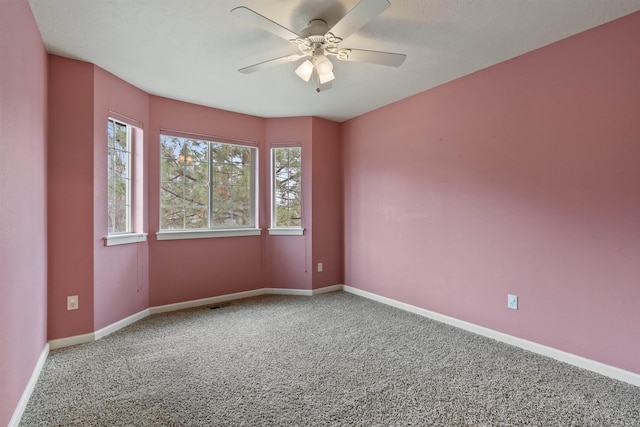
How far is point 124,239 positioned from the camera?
298cm

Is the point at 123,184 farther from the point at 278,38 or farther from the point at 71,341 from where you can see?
the point at 278,38

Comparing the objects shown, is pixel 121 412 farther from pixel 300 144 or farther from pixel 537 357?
pixel 300 144

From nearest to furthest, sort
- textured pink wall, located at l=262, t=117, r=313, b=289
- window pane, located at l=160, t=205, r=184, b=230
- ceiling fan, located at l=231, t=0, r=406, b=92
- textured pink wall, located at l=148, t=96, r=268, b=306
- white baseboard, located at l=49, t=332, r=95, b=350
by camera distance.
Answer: ceiling fan, located at l=231, t=0, r=406, b=92, white baseboard, located at l=49, t=332, r=95, b=350, textured pink wall, located at l=148, t=96, r=268, b=306, window pane, located at l=160, t=205, r=184, b=230, textured pink wall, located at l=262, t=117, r=313, b=289

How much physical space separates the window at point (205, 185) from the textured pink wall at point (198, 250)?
4.4 inches

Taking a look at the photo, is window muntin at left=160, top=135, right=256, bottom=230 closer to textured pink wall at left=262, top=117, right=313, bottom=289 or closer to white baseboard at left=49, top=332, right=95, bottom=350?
textured pink wall at left=262, top=117, right=313, bottom=289

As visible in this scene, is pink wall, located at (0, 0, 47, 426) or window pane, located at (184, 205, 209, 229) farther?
window pane, located at (184, 205, 209, 229)

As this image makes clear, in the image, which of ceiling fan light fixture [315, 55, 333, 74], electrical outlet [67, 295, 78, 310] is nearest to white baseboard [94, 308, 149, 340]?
electrical outlet [67, 295, 78, 310]

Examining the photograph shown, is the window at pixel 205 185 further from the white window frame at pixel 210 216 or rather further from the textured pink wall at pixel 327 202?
the textured pink wall at pixel 327 202

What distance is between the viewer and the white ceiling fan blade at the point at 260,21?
1.62 m

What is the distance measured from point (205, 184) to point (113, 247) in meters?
1.25

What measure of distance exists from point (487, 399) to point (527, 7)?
Result: 2401 mm

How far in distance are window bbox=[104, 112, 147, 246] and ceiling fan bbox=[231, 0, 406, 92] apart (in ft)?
5.46

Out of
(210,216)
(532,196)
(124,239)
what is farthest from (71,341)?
(532,196)

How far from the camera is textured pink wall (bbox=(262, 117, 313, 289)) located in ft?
13.5
